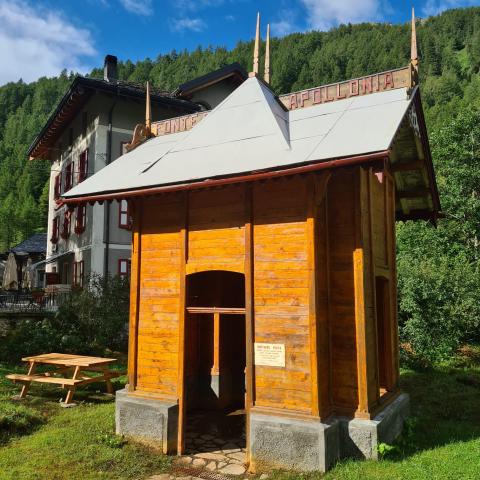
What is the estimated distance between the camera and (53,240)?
93.8 feet

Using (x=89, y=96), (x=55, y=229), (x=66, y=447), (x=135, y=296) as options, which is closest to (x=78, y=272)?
(x=55, y=229)

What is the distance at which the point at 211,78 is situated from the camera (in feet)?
78.2

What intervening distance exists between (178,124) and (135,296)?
3.97 m

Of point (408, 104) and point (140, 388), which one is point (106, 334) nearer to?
point (140, 388)

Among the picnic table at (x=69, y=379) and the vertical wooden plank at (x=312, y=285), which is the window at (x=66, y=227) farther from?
the vertical wooden plank at (x=312, y=285)

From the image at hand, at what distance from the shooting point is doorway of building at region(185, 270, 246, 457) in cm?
969

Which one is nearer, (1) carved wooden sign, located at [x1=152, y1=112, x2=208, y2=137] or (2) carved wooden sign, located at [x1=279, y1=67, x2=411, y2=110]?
(2) carved wooden sign, located at [x1=279, y1=67, x2=411, y2=110]

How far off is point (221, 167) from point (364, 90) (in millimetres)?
3034

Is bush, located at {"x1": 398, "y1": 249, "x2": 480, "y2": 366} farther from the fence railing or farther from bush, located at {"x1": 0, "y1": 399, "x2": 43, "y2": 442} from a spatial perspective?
the fence railing

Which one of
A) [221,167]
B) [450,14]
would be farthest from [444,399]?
[450,14]

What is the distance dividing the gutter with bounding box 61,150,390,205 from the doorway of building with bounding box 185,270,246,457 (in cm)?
245

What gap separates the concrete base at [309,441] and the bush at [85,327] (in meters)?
9.73

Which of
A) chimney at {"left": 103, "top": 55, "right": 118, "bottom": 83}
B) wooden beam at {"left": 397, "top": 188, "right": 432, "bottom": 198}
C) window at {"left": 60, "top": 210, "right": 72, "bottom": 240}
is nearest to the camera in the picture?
wooden beam at {"left": 397, "top": 188, "right": 432, "bottom": 198}

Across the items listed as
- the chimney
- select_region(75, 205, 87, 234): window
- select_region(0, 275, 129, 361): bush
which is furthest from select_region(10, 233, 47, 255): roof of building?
select_region(0, 275, 129, 361): bush
